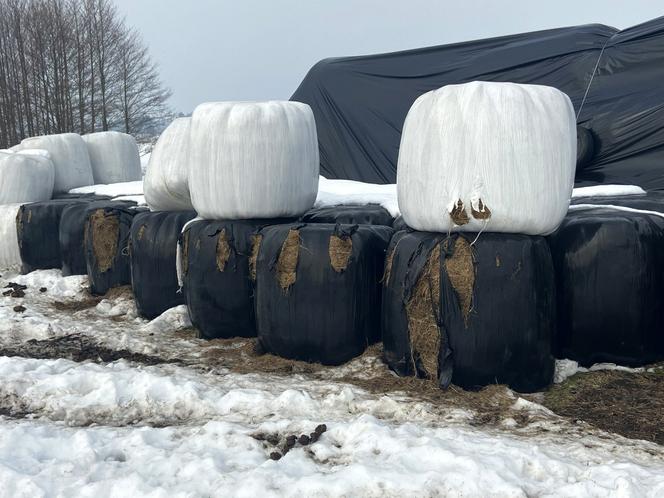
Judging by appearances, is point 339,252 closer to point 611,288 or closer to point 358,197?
point 611,288

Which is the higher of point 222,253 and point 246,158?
point 246,158

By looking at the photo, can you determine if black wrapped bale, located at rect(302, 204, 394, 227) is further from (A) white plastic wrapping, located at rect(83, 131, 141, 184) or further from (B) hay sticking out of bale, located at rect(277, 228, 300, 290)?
(A) white plastic wrapping, located at rect(83, 131, 141, 184)

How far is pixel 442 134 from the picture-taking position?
3365 millimetres

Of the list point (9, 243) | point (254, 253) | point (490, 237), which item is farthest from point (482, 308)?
point (9, 243)

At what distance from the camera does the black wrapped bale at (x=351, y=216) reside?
15.5ft

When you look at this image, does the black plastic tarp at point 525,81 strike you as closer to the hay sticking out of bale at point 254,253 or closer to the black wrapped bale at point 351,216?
the black wrapped bale at point 351,216

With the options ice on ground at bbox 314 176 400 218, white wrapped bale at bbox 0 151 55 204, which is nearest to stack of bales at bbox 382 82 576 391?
ice on ground at bbox 314 176 400 218

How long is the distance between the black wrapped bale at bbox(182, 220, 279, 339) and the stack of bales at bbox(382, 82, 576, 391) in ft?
4.30

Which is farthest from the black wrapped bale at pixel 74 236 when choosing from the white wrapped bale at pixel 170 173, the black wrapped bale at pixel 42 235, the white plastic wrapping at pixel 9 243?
the white plastic wrapping at pixel 9 243

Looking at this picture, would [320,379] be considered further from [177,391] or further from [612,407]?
[612,407]

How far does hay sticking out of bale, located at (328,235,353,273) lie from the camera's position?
12.3 feet

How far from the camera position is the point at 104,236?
5723 millimetres

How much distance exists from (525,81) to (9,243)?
568 centimetres

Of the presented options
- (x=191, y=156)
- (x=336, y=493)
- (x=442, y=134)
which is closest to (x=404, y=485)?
(x=336, y=493)
